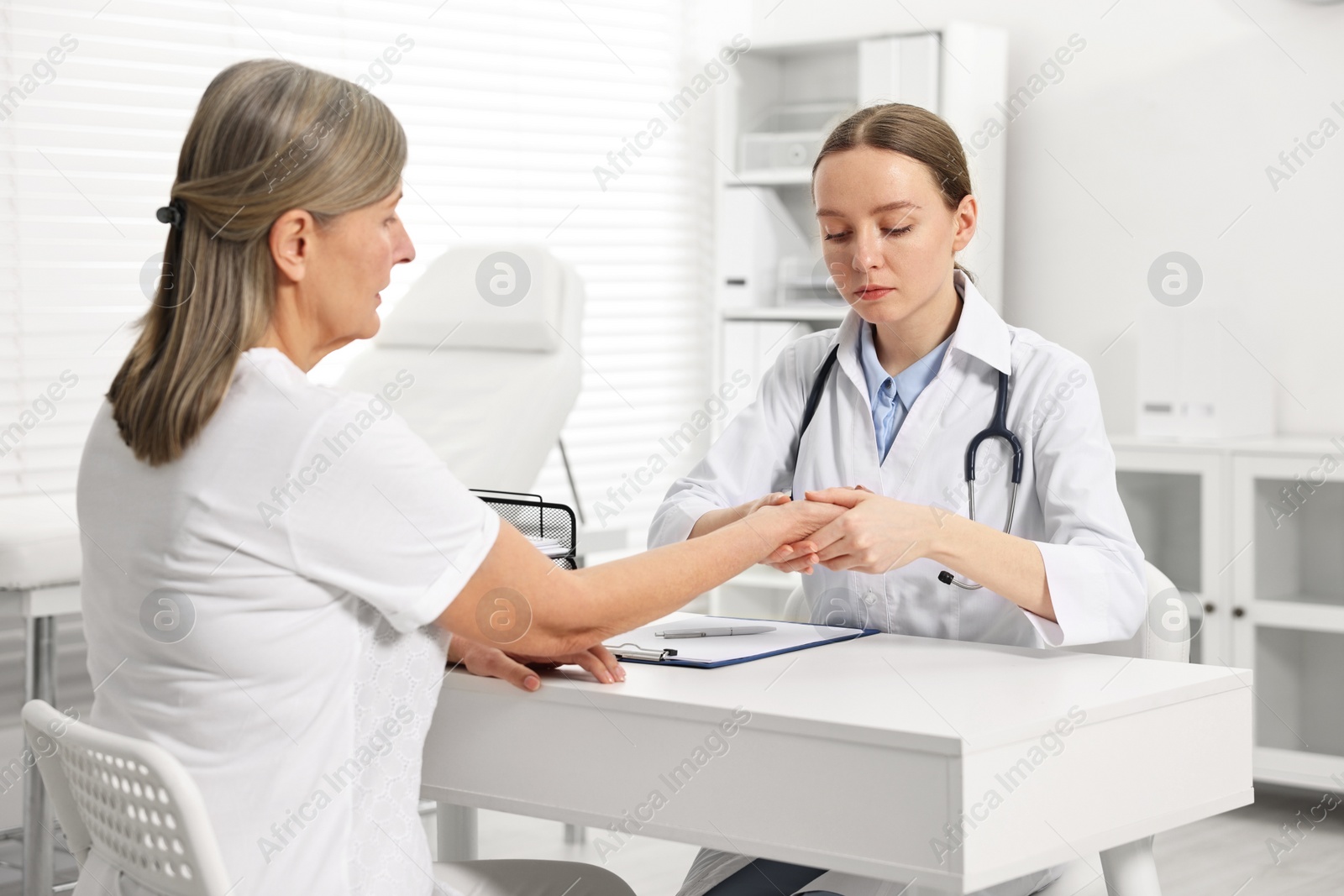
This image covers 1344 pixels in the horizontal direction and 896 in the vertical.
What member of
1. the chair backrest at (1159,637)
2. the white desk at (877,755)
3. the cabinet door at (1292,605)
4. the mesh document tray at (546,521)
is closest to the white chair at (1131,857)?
the chair backrest at (1159,637)

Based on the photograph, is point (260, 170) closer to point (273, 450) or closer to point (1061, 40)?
point (273, 450)

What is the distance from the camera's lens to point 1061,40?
→ 3.81 m

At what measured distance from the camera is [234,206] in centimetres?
116

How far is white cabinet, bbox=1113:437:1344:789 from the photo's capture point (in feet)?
10.3

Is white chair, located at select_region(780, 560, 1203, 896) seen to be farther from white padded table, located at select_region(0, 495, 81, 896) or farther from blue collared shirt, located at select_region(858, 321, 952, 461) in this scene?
white padded table, located at select_region(0, 495, 81, 896)

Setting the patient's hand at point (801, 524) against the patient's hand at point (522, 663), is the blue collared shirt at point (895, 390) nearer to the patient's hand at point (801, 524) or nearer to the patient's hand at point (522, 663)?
the patient's hand at point (801, 524)

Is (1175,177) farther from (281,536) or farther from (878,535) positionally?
(281,536)

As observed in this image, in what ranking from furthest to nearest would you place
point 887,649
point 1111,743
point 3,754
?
point 3,754, point 887,649, point 1111,743

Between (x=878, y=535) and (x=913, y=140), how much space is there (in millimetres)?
545

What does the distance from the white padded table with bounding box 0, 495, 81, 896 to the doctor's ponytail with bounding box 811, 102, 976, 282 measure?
51.9 inches

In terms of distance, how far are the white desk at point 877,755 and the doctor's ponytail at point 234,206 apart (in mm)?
415

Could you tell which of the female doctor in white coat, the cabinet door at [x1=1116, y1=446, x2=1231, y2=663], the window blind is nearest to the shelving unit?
the window blind

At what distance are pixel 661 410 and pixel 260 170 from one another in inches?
131

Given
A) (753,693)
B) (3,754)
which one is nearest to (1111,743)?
(753,693)
